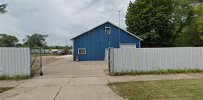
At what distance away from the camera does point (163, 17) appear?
4744 centimetres

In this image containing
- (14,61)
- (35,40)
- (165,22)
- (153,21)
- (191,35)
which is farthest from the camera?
(35,40)

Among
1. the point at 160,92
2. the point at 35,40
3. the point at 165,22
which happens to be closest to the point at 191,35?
the point at 165,22

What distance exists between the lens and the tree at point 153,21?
47594 mm

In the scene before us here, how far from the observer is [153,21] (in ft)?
156

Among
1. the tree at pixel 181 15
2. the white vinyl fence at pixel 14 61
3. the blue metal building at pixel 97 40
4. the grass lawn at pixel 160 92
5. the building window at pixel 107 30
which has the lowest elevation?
the grass lawn at pixel 160 92

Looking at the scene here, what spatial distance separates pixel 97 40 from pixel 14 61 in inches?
913

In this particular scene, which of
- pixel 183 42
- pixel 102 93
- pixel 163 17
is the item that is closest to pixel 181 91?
pixel 102 93

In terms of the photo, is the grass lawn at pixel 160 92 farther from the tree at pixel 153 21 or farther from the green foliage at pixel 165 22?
the tree at pixel 153 21

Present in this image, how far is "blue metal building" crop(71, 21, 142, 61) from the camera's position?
39906mm

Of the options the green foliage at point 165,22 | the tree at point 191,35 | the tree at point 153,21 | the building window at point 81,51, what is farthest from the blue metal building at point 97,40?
the tree at point 191,35

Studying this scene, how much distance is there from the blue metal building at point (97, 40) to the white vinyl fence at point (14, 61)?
22.3m

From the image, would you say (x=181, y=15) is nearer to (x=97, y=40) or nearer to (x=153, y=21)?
(x=153, y=21)

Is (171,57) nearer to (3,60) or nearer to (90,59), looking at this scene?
(3,60)

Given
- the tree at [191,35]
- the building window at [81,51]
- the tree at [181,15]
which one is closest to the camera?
the building window at [81,51]
